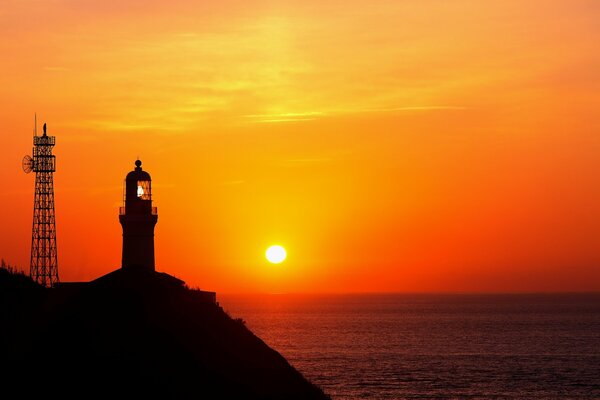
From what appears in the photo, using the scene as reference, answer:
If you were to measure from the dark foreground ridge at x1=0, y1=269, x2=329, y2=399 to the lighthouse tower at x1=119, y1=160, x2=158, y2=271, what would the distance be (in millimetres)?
11373

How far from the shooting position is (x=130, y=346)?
40.7 metres

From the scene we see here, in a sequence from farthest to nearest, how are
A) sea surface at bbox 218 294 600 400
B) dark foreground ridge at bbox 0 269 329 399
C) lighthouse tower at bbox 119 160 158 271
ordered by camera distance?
sea surface at bbox 218 294 600 400 < lighthouse tower at bbox 119 160 158 271 < dark foreground ridge at bbox 0 269 329 399

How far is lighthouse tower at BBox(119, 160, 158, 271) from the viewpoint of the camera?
6071cm

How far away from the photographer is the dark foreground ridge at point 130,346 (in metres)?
38.4

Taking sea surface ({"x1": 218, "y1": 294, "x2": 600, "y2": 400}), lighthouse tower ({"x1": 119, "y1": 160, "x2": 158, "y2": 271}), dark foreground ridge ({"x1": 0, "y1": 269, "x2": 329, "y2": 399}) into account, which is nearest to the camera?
dark foreground ridge ({"x1": 0, "y1": 269, "x2": 329, "y2": 399})

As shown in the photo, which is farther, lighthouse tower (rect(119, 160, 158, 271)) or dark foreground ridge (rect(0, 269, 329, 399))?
lighthouse tower (rect(119, 160, 158, 271))

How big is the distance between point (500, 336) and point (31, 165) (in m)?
126

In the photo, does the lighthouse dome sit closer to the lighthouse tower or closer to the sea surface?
the lighthouse tower

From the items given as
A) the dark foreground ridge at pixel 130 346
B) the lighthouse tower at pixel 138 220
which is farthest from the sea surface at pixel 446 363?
the dark foreground ridge at pixel 130 346

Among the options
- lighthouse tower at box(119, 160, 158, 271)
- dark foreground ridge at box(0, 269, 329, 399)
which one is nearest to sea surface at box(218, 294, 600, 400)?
lighthouse tower at box(119, 160, 158, 271)

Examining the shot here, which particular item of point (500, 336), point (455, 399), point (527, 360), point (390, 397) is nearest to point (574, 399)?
point (455, 399)

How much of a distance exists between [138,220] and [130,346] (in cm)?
2187

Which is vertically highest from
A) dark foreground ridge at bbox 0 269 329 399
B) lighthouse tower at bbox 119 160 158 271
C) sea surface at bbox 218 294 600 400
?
lighthouse tower at bbox 119 160 158 271

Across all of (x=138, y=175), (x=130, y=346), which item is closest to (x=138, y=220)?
(x=138, y=175)
